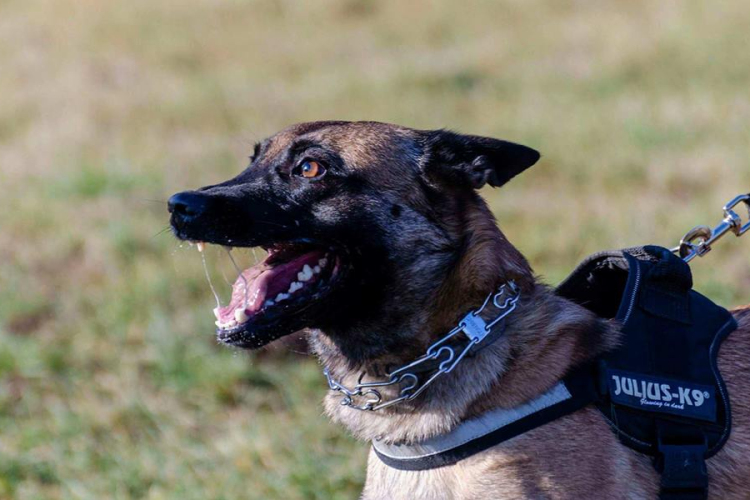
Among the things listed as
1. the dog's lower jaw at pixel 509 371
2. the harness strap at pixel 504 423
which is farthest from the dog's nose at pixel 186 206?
the harness strap at pixel 504 423

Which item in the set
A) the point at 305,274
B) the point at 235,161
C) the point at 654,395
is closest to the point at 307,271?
the point at 305,274

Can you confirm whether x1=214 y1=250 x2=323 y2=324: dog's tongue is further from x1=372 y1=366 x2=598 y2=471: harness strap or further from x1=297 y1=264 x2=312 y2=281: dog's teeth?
x1=372 y1=366 x2=598 y2=471: harness strap

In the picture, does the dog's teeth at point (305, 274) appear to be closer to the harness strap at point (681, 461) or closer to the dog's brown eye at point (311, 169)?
the dog's brown eye at point (311, 169)

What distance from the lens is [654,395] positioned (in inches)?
105

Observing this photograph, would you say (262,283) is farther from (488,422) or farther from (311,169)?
(488,422)

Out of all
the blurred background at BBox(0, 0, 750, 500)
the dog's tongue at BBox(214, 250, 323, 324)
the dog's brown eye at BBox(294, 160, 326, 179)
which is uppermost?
the dog's brown eye at BBox(294, 160, 326, 179)

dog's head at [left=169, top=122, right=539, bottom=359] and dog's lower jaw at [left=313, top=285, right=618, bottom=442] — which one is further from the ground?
dog's head at [left=169, top=122, right=539, bottom=359]

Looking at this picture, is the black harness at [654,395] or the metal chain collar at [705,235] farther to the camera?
the metal chain collar at [705,235]

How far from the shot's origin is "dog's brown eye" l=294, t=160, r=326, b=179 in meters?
2.96

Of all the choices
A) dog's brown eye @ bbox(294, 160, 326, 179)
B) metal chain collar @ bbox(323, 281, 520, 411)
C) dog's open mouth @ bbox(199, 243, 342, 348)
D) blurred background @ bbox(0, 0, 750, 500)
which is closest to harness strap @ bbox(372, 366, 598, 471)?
metal chain collar @ bbox(323, 281, 520, 411)

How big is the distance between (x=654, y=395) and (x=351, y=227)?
3.21 ft

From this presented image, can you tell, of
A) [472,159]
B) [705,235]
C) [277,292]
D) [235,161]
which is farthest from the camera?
[235,161]

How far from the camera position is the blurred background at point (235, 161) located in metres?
4.36

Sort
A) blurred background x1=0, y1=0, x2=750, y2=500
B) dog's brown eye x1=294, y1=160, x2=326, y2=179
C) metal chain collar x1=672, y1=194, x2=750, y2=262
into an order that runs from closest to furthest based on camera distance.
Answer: dog's brown eye x1=294, y1=160, x2=326, y2=179 < metal chain collar x1=672, y1=194, x2=750, y2=262 < blurred background x1=0, y1=0, x2=750, y2=500
